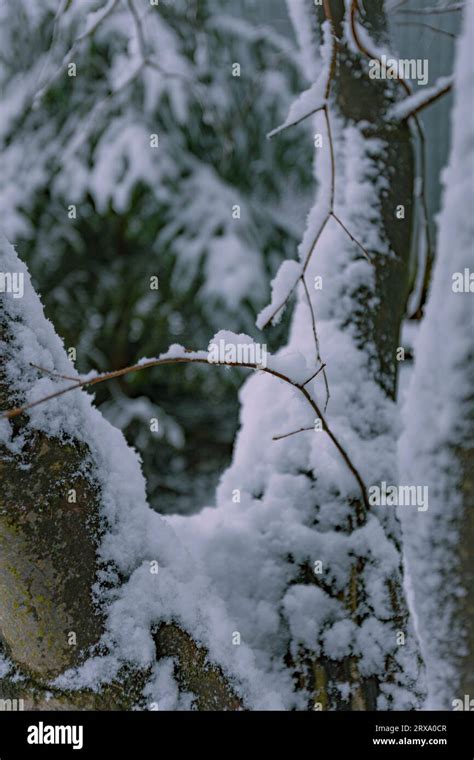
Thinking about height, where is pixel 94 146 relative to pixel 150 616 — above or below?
above

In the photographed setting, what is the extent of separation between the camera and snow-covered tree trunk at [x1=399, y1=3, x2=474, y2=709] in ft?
2.07

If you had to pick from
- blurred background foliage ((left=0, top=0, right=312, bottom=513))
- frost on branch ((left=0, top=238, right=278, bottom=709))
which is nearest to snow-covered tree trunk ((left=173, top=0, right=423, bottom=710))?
frost on branch ((left=0, top=238, right=278, bottom=709))

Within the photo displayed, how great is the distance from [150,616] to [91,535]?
87mm

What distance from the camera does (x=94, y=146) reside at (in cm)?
272

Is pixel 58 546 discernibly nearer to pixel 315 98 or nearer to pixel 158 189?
pixel 315 98

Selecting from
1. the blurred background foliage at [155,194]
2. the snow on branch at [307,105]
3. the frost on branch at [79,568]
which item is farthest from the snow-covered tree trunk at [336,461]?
the blurred background foliage at [155,194]

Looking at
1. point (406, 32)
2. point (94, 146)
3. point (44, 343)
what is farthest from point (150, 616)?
point (94, 146)

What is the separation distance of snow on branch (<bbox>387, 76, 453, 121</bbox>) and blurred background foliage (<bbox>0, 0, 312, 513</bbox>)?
1680mm

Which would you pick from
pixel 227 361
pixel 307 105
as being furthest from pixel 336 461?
pixel 307 105

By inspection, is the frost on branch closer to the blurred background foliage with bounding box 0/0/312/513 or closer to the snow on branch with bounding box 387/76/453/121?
the snow on branch with bounding box 387/76/453/121
